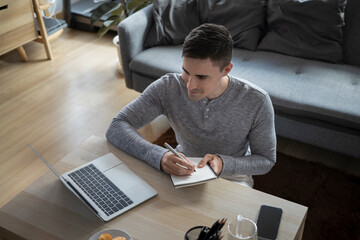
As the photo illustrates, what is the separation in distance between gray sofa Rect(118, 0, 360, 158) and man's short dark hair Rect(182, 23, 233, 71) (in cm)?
93

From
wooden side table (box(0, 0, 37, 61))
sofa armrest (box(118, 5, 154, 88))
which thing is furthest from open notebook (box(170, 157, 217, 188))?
wooden side table (box(0, 0, 37, 61))

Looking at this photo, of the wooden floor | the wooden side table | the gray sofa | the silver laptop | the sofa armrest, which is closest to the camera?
the silver laptop

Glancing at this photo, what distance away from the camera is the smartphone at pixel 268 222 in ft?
3.66

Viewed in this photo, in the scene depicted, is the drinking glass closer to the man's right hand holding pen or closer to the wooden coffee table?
the wooden coffee table

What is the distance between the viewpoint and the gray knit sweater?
1.42 meters

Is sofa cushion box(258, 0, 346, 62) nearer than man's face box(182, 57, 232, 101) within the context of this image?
No

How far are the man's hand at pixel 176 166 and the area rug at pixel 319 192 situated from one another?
0.87 meters

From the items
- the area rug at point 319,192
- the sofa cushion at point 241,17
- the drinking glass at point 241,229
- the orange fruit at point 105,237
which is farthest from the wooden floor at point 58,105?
the drinking glass at point 241,229

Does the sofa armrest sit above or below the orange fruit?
below

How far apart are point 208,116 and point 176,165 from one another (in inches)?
11.1

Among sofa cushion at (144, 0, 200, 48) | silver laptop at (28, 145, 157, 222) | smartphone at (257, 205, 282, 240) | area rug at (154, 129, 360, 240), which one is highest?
silver laptop at (28, 145, 157, 222)

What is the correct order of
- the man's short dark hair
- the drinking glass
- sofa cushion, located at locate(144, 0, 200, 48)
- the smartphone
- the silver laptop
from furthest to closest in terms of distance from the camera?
1. sofa cushion, located at locate(144, 0, 200, 48)
2. the man's short dark hair
3. the silver laptop
4. the smartphone
5. the drinking glass

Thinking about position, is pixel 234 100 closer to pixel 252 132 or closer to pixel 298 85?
pixel 252 132

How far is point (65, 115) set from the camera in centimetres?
280
